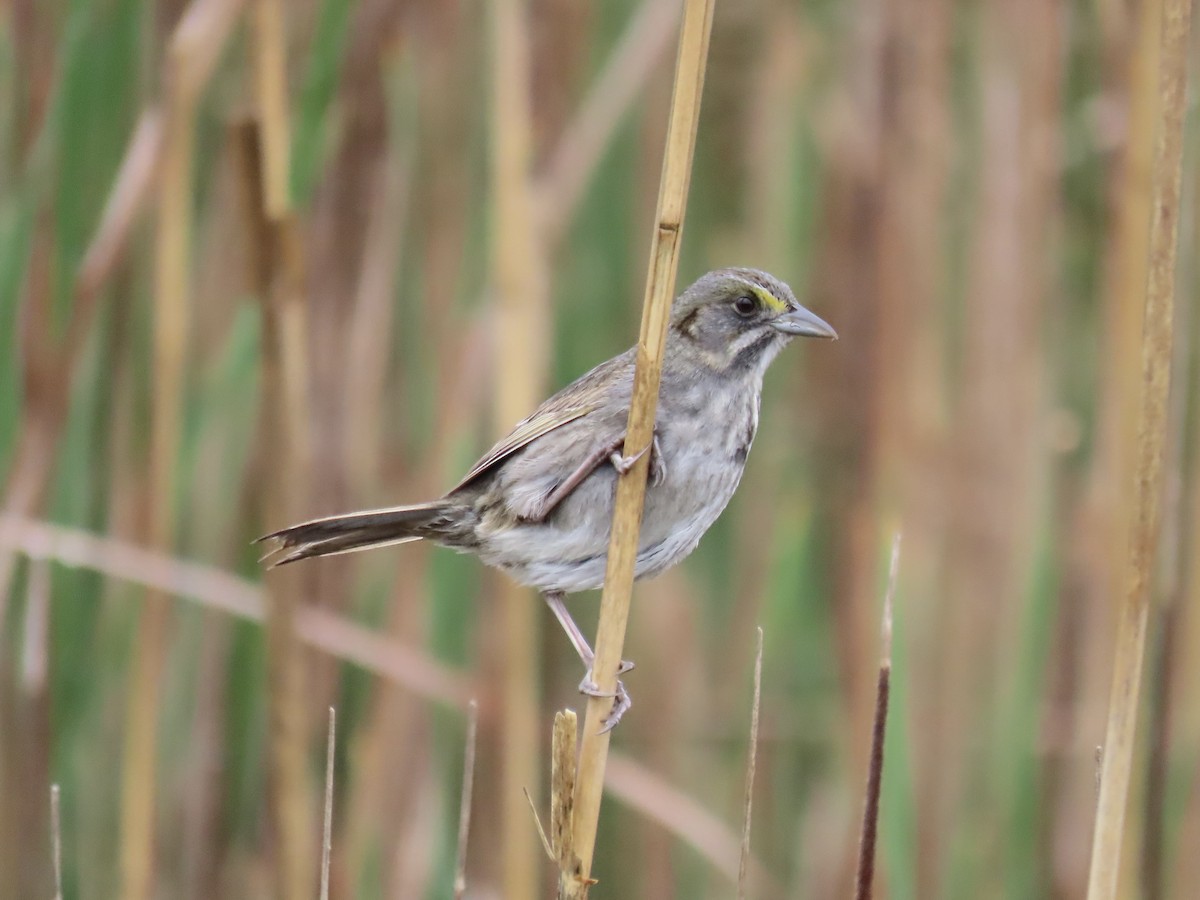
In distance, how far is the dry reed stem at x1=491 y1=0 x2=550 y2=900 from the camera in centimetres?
241

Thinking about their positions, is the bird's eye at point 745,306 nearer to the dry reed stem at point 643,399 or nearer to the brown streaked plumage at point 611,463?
the brown streaked plumage at point 611,463

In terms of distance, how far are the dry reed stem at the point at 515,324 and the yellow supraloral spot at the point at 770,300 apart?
0.39 metres

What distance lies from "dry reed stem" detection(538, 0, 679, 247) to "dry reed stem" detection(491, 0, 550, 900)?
0.30 meters

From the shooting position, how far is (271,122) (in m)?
2.13

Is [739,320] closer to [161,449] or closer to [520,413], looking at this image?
[520,413]

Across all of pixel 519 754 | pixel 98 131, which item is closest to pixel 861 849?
pixel 519 754

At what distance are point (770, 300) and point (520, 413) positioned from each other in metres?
0.45

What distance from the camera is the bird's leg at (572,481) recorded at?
2.20 metres

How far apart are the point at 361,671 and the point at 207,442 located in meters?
0.56

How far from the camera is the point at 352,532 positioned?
221 cm

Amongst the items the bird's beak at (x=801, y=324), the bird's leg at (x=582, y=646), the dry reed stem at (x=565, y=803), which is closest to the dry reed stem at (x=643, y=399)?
the dry reed stem at (x=565, y=803)

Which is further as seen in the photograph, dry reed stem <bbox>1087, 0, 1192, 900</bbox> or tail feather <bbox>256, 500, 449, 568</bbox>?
tail feather <bbox>256, 500, 449, 568</bbox>

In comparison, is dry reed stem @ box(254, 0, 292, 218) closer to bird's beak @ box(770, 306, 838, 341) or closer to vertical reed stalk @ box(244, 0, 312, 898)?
vertical reed stalk @ box(244, 0, 312, 898)

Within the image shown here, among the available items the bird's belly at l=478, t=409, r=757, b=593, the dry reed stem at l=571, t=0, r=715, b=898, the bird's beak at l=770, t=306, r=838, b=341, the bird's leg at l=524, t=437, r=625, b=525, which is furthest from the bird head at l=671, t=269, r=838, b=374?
the dry reed stem at l=571, t=0, r=715, b=898
